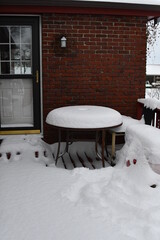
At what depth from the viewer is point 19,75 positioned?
536 cm

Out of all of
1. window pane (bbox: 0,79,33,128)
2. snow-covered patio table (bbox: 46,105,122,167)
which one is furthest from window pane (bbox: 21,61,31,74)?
snow-covered patio table (bbox: 46,105,122,167)

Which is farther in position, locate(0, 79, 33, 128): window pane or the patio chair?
locate(0, 79, 33, 128): window pane

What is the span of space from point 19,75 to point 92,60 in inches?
52.3

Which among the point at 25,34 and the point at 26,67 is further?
the point at 26,67

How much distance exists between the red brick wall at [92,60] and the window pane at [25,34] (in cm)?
26

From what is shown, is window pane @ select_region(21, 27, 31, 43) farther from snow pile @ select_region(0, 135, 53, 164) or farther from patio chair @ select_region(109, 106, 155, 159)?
patio chair @ select_region(109, 106, 155, 159)

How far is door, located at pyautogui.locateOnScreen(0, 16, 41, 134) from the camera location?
5.25 metres

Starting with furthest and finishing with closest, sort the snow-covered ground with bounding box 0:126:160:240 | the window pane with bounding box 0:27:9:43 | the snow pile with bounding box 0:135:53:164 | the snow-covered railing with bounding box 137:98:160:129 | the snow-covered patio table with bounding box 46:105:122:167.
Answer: the window pane with bounding box 0:27:9:43
the snow-covered railing with bounding box 137:98:160:129
the snow pile with bounding box 0:135:53:164
the snow-covered patio table with bounding box 46:105:122:167
the snow-covered ground with bounding box 0:126:160:240

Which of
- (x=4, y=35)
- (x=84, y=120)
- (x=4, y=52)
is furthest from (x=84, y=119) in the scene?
(x=4, y=35)

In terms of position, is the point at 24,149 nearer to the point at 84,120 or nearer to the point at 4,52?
the point at 84,120

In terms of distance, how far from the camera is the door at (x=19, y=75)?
5.25m

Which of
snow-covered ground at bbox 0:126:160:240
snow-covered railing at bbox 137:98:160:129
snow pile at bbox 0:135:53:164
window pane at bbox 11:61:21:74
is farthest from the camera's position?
window pane at bbox 11:61:21:74

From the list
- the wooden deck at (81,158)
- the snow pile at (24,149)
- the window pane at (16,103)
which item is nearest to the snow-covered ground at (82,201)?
the snow pile at (24,149)

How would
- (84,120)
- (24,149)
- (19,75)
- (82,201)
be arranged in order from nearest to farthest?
(82,201) → (84,120) → (24,149) → (19,75)
